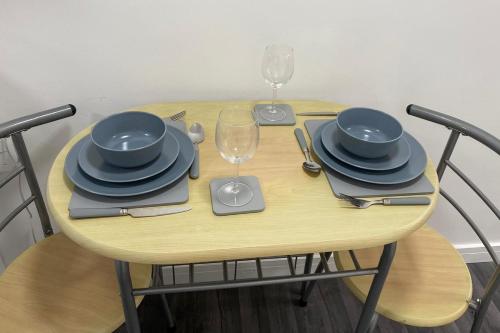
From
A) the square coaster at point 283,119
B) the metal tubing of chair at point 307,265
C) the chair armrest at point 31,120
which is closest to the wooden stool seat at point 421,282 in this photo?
the metal tubing of chair at point 307,265

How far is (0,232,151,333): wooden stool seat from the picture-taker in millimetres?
986

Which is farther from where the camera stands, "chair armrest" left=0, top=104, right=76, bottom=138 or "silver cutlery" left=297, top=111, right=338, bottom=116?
"silver cutlery" left=297, top=111, right=338, bottom=116

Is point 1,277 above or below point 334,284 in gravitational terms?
above

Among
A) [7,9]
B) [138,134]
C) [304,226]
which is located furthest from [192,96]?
[304,226]

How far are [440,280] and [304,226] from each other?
585 mm

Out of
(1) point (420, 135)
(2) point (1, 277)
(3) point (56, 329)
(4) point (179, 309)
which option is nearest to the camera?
(3) point (56, 329)

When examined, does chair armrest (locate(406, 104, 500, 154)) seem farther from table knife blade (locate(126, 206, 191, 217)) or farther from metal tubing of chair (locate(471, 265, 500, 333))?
table knife blade (locate(126, 206, 191, 217))

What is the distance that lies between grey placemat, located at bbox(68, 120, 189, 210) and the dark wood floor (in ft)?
2.96

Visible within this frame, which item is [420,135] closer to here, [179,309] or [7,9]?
[179,309]

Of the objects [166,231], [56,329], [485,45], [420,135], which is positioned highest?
[485,45]

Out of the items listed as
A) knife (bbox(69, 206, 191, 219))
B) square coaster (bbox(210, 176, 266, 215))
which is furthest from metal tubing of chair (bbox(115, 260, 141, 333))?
square coaster (bbox(210, 176, 266, 215))

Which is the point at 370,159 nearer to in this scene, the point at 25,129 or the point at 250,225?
the point at 250,225

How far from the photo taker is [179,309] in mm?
1646

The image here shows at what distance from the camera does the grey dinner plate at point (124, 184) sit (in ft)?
2.80
